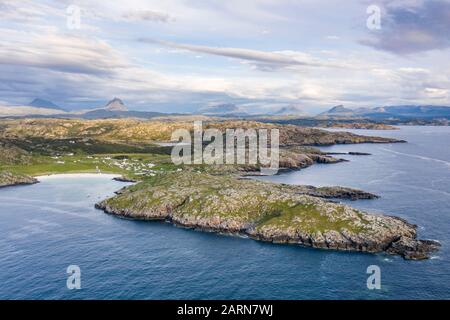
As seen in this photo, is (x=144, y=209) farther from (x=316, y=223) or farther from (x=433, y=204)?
(x=433, y=204)

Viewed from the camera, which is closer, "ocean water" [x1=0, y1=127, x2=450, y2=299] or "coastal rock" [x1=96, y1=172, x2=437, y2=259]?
"ocean water" [x1=0, y1=127, x2=450, y2=299]

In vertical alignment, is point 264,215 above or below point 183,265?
above

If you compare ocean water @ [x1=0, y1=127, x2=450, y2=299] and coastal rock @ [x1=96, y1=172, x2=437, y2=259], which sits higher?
coastal rock @ [x1=96, y1=172, x2=437, y2=259]

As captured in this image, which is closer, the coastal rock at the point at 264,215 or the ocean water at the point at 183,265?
the ocean water at the point at 183,265

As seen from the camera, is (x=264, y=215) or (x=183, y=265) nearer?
(x=183, y=265)

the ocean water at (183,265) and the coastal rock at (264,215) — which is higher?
the coastal rock at (264,215)

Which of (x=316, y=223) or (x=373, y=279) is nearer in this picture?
(x=373, y=279)
